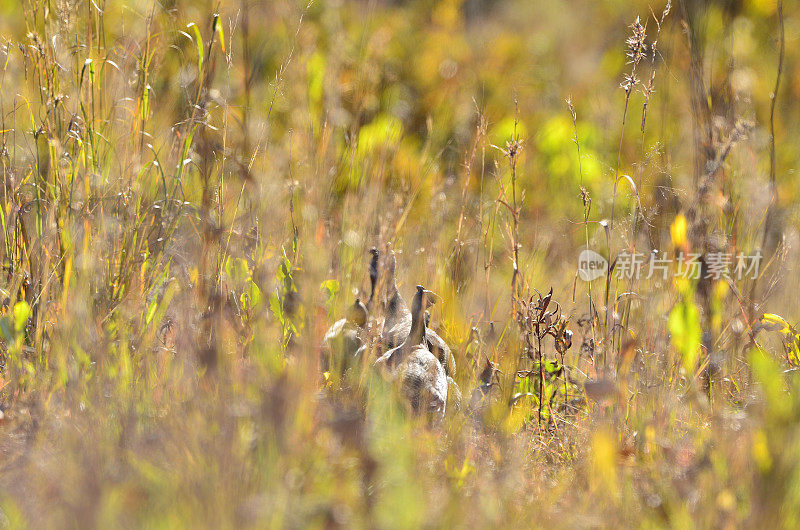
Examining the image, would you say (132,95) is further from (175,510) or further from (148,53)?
(175,510)

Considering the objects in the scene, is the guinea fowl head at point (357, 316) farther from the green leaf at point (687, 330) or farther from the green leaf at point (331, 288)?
the green leaf at point (687, 330)

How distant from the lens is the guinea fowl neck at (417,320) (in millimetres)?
1683

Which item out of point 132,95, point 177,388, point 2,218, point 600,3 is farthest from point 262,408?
point 600,3

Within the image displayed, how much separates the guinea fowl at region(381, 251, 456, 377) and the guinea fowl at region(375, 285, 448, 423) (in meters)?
0.10

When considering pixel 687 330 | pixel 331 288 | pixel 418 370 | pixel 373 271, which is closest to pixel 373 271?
pixel 373 271

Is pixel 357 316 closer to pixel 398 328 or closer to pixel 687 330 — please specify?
pixel 398 328

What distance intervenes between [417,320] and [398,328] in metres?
0.16

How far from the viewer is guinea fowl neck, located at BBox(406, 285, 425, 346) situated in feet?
5.52

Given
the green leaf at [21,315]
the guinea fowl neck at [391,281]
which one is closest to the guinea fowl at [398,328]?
the guinea fowl neck at [391,281]

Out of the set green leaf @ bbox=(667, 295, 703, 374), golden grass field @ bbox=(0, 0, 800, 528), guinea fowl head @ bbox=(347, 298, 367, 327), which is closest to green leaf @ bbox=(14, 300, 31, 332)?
golden grass field @ bbox=(0, 0, 800, 528)

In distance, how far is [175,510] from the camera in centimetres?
112

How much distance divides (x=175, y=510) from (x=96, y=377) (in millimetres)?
435

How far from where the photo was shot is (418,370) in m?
1.67

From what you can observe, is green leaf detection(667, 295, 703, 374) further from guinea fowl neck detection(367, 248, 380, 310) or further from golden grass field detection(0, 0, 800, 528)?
guinea fowl neck detection(367, 248, 380, 310)
